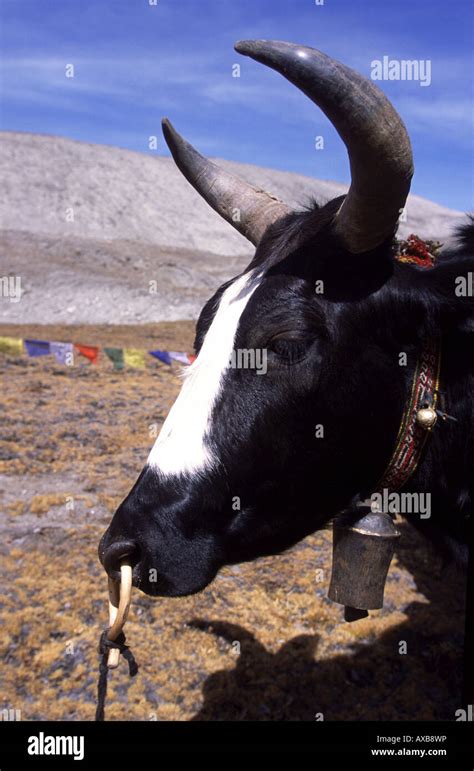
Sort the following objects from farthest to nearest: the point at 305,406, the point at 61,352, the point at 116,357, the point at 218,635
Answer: the point at 116,357 → the point at 61,352 → the point at 218,635 → the point at 305,406

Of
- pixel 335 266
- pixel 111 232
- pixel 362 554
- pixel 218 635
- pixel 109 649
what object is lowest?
pixel 218 635

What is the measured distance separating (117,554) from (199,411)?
53 cm

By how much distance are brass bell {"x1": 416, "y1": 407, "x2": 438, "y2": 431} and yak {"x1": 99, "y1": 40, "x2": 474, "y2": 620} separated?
7cm

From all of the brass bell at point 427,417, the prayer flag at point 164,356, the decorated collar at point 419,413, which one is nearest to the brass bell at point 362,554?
the decorated collar at point 419,413

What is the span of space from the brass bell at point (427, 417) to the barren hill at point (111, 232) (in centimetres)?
2458

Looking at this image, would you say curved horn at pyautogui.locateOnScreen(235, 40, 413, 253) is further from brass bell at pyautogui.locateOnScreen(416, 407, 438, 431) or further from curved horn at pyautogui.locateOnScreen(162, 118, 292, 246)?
curved horn at pyautogui.locateOnScreen(162, 118, 292, 246)

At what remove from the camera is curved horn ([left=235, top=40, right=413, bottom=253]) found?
1760 mm

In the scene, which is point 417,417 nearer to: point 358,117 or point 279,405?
point 279,405

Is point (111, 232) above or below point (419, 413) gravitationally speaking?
above

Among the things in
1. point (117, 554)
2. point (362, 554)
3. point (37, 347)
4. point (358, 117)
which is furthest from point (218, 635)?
point (37, 347)

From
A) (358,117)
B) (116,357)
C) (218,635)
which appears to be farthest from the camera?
(116,357)

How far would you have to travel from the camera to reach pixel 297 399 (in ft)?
7.15

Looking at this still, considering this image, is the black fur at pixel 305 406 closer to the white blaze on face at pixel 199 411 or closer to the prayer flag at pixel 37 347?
the white blaze on face at pixel 199 411

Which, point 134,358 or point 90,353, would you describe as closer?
point 90,353
